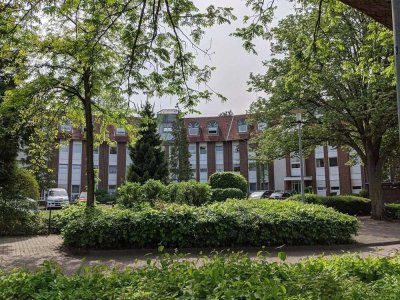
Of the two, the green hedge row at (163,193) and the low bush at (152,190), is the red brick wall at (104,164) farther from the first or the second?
the low bush at (152,190)

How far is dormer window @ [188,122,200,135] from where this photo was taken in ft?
204

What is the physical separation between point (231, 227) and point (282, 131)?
13190 mm

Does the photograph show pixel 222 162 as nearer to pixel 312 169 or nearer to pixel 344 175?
pixel 312 169

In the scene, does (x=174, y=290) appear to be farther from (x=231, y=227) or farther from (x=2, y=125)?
(x=2, y=125)

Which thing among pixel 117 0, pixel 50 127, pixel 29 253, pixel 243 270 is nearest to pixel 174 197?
pixel 50 127

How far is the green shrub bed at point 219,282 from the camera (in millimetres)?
3727

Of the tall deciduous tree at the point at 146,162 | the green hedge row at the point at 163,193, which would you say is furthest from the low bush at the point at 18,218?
the tall deciduous tree at the point at 146,162

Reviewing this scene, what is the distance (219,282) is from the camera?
4016 mm

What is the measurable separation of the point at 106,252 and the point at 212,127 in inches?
1993

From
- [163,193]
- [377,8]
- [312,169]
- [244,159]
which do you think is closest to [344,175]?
[312,169]

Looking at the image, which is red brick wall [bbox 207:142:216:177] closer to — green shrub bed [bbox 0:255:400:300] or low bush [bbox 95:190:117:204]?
low bush [bbox 95:190:117:204]

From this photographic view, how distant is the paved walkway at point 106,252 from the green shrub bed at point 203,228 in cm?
28

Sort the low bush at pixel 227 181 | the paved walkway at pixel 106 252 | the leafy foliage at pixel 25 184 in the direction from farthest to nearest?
1. the low bush at pixel 227 181
2. the leafy foliage at pixel 25 184
3. the paved walkway at pixel 106 252

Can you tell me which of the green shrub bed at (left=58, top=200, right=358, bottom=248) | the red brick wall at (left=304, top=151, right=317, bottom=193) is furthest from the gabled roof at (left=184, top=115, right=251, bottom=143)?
the green shrub bed at (left=58, top=200, right=358, bottom=248)
